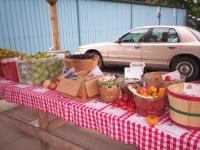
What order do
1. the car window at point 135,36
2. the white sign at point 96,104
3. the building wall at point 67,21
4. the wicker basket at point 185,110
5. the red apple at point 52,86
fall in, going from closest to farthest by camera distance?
the wicker basket at point 185,110 → the white sign at point 96,104 → the red apple at point 52,86 → the car window at point 135,36 → the building wall at point 67,21

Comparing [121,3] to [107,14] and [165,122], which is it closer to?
[107,14]

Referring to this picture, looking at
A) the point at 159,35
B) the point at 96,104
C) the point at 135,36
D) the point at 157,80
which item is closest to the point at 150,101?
the point at 157,80

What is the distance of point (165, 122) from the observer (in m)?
1.76

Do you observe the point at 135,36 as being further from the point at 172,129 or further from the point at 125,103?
the point at 172,129

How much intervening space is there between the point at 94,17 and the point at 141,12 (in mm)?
4036

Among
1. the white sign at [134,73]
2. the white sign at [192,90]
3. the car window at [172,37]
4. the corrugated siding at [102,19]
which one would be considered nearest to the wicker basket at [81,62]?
the white sign at [134,73]

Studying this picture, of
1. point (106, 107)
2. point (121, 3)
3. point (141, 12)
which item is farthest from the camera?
point (141, 12)

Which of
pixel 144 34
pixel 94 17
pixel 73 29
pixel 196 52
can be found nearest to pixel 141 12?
pixel 94 17

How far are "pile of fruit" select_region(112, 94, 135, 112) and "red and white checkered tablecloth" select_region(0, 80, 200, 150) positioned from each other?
47 millimetres

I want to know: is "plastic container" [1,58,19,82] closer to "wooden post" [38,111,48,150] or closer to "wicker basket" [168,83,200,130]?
"wooden post" [38,111,48,150]

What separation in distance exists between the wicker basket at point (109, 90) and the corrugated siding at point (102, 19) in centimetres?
814

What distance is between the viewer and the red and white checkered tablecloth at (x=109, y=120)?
5.22 ft

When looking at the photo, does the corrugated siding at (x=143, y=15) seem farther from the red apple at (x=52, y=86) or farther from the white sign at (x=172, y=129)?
the white sign at (x=172, y=129)

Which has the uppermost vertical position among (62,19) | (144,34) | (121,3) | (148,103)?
(121,3)
